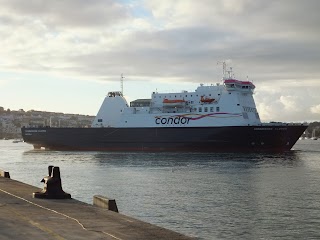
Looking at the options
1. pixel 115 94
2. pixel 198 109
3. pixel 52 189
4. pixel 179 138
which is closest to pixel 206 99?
pixel 198 109

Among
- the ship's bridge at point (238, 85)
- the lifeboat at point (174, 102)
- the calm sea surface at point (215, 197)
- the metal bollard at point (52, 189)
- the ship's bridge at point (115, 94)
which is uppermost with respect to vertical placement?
the ship's bridge at point (238, 85)

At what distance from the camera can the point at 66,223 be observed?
34.1 ft

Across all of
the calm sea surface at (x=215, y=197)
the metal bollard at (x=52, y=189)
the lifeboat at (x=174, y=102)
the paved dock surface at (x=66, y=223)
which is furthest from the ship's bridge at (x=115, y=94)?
the paved dock surface at (x=66, y=223)

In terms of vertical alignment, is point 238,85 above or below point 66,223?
above

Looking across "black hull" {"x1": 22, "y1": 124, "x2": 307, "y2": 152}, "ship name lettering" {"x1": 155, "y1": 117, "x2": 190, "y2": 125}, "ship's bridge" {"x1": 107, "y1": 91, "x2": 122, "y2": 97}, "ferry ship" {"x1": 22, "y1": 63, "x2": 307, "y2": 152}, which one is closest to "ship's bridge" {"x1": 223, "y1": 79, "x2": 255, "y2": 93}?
"ferry ship" {"x1": 22, "y1": 63, "x2": 307, "y2": 152}

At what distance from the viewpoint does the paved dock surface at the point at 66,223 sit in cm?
923

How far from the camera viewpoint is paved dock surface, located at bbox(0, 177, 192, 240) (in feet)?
30.3

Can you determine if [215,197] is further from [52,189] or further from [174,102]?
[174,102]

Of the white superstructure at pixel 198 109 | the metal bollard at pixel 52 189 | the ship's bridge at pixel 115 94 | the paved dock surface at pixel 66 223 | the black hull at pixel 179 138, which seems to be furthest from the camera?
the ship's bridge at pixel 115 94

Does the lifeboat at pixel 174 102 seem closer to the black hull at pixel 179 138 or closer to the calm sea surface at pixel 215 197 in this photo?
the black hull at pixel 179 138

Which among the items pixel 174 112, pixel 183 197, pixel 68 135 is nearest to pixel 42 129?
pixel 68 135

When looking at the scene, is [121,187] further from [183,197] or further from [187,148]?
[187,148]

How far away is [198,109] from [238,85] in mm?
7181

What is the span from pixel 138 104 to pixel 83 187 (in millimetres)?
45886
